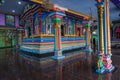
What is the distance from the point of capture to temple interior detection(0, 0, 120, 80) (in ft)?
13.1

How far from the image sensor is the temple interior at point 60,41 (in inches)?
158

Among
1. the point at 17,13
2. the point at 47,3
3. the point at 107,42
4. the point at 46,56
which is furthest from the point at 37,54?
the point at 17,13

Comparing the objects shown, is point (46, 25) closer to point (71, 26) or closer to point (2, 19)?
point (71, 26)

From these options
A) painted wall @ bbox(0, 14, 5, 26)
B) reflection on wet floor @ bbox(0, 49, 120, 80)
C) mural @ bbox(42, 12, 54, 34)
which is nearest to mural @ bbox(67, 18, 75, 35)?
mural @ bbox(42, 12, 54, 34)

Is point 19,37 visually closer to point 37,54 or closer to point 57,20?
point 37,54

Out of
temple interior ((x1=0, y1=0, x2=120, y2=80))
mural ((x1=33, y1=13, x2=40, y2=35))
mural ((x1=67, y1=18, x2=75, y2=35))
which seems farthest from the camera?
mural ((x1=67, y1=18, x2=75, y2=35))

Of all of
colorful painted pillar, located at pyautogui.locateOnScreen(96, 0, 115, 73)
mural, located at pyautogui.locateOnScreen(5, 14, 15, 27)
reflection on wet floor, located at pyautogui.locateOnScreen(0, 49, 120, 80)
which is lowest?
→ reflection on wet floor, located at pyautogui.locateOnScreen(0, 49, 120, 80)

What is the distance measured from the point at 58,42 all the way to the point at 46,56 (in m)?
1.33

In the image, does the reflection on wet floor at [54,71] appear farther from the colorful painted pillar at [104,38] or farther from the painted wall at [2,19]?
the painted wall at [2,19]

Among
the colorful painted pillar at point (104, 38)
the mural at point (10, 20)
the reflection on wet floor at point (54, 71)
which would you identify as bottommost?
the reflection on wet floor at point (54, 71)

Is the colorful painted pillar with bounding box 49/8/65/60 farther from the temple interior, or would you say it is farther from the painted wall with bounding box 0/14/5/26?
the painted wall with bounding box 0/14/5/26

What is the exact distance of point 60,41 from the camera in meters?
7.03

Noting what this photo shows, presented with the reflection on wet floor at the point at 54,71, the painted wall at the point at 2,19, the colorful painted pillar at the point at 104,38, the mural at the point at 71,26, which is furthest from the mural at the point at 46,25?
the painted wall at the point at 2,19

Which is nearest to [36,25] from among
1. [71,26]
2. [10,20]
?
[71,26]
